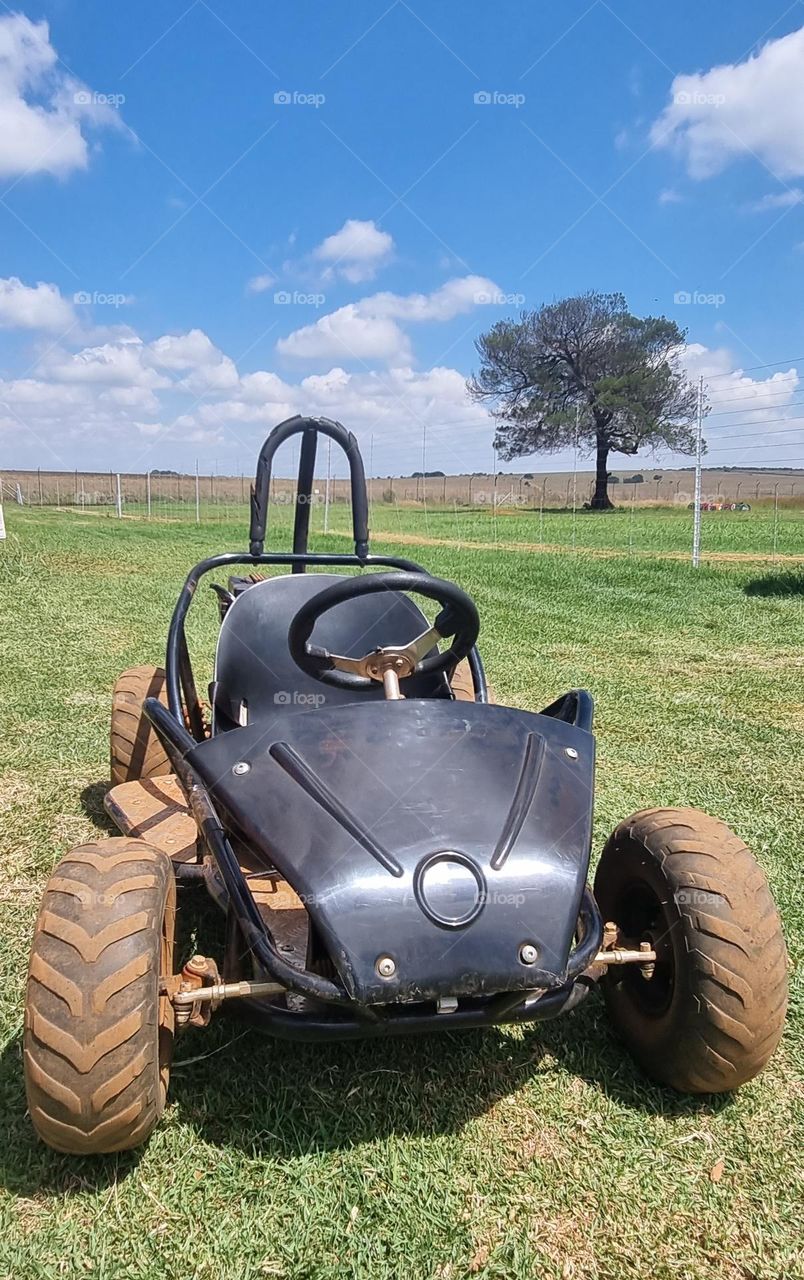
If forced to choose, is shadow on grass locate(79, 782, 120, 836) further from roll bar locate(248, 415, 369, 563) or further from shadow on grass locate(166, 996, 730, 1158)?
shadow on grass locate(166, 996, 730, 1158)

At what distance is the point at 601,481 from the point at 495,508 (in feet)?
29.1

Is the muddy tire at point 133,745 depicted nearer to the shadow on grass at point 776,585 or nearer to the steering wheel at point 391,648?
the steering wheel at point 391,648

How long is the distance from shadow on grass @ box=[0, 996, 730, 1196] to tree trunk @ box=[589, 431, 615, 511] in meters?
36.6

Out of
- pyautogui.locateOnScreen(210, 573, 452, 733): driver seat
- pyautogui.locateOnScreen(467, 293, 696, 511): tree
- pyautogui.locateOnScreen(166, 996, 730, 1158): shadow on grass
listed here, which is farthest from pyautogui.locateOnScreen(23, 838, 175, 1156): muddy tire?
pyautogui.locateOnScreen(467, 293, 696, 511): tree

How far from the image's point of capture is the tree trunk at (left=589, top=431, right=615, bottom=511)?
3769 cm

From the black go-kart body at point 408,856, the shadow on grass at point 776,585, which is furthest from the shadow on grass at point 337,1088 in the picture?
the shadow on grass at point 776,585

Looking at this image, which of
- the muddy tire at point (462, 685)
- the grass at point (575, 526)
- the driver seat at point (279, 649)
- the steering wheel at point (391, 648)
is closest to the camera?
the steering wheel at point (391, 648)

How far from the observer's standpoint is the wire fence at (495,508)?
64.1 feet

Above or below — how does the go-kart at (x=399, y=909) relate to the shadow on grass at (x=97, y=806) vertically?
above

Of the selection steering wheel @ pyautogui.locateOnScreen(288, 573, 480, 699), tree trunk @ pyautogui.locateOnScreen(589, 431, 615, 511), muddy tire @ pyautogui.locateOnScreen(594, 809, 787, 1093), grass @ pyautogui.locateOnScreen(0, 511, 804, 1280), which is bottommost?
grass @ pyautogui.locateOnScreen(0, 511, 804, 1280)

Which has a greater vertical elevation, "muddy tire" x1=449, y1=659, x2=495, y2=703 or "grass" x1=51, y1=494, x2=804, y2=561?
"grass" x1=51, y1=494, x2=804, y2=561

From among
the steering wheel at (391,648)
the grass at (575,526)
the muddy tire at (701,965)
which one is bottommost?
the muddy tire at (701,965)

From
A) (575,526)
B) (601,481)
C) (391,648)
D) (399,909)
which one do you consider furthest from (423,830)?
(601,481)

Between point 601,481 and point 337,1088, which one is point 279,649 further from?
point 601,481
